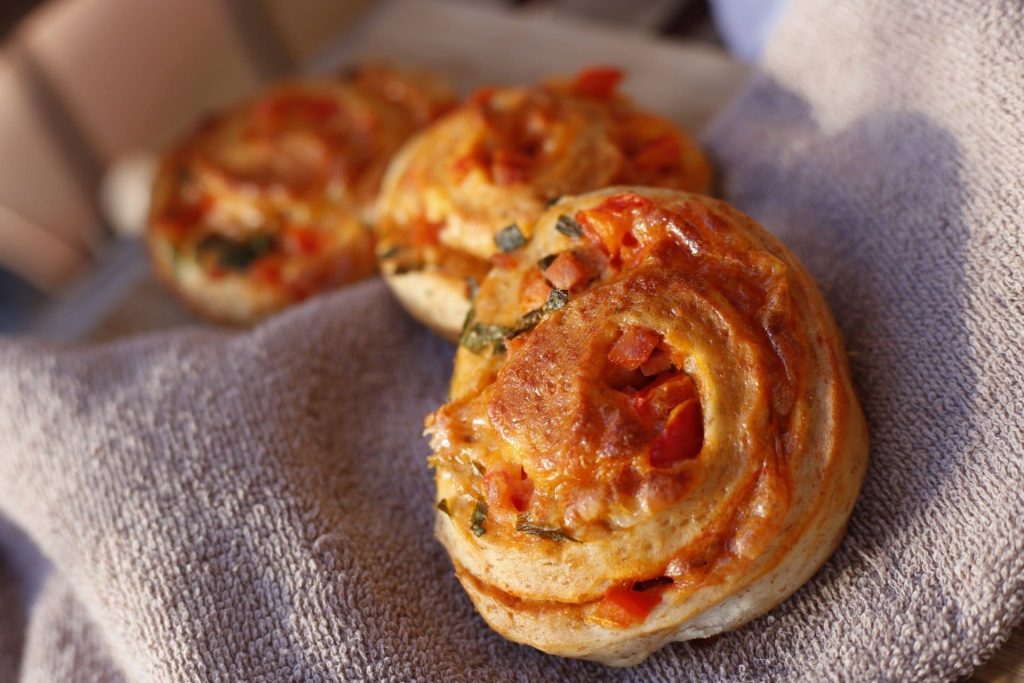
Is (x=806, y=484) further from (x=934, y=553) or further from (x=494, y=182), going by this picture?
(x=494, y=182)

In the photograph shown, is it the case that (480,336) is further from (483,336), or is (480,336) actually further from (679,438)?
(679,438)

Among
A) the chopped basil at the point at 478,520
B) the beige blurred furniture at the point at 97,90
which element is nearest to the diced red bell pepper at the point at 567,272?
the chopped basil at the point at 478,520

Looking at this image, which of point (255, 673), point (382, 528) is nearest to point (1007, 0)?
point (382, 528)

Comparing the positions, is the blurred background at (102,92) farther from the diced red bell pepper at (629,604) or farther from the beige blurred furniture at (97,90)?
the diced red bell pepper at (629,604)

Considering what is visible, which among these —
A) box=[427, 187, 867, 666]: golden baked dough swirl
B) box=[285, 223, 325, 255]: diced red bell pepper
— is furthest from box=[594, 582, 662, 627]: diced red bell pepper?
box=[285, 223, 325, 255]: diced red bell pepper

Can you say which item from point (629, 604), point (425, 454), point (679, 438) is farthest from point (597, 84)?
point (629, 604)

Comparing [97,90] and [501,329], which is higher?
[501,329]
